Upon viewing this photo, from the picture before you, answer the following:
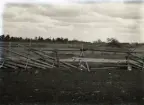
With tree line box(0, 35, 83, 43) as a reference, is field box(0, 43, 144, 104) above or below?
below

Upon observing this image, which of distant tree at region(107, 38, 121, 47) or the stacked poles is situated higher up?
distant tree at region(107, 38, 121, 47)

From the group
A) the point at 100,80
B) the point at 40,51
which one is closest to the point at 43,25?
the point at 40,51

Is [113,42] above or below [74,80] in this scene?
above

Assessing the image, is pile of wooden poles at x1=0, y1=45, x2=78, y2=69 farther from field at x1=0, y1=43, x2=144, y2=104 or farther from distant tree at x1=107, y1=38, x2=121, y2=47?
distant tree at x1=107, y1=38, x2=121, y2=47

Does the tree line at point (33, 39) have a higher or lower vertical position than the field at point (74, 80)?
higher

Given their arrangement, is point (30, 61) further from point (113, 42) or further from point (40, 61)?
point (113, 42)

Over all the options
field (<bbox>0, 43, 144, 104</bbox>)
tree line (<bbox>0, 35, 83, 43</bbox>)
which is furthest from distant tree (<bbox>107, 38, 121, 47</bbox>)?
tree line (<bbox>0, 35, 83, 43</bbox>)

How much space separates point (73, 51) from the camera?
1.13m

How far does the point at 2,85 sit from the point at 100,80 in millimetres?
407

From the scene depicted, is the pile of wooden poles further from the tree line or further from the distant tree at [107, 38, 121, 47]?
the distant tree at [107, 38, 121, 47]

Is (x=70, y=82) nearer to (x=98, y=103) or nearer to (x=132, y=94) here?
(x=98, y=103)

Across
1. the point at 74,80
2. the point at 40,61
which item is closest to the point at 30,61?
the point at 40,61

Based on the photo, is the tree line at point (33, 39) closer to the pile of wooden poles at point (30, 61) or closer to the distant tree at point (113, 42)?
the pile of wooden poles at point (30, 61)

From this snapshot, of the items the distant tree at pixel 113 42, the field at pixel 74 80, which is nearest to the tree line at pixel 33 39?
the field at pixel 74 80
